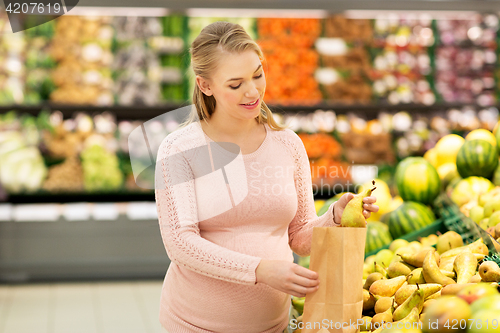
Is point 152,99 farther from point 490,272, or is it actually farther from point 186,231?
point 490,272

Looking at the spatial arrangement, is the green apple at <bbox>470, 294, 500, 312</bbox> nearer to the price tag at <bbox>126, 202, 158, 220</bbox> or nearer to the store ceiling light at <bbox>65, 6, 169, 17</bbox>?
the price tag at <bbox>126, 202, 158, 220</bbox>

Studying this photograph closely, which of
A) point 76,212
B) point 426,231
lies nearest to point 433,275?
point 426,231

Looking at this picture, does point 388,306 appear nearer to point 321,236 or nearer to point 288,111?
point 321,236

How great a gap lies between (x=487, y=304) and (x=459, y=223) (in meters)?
1.05

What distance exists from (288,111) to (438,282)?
12.1ft

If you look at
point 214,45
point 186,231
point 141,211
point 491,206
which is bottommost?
point 141,211

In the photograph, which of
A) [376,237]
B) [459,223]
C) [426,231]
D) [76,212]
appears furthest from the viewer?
[76,212]

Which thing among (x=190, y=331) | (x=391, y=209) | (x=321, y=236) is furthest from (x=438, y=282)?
(x=391, y=209)

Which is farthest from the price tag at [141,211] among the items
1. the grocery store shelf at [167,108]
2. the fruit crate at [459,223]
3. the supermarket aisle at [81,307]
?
the fruit crate at [459,223]

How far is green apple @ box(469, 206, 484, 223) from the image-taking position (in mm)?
1909

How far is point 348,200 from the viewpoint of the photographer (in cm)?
140

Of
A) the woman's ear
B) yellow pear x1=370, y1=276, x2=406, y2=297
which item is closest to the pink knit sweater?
the woman's ear

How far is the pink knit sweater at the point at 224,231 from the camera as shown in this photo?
138 centimetres

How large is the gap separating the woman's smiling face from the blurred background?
9.58ft
